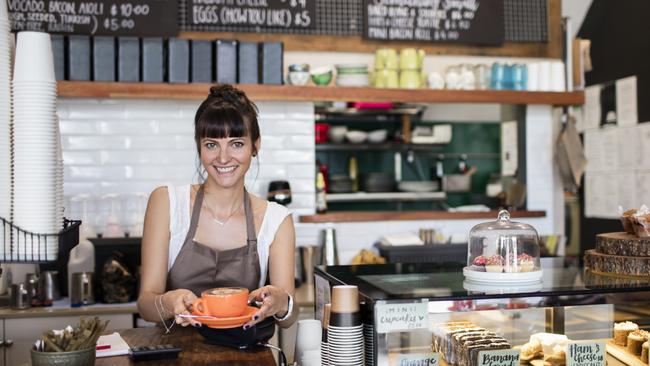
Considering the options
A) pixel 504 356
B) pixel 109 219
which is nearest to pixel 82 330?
pixel 504 356

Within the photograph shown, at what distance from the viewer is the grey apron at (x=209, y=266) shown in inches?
95.1

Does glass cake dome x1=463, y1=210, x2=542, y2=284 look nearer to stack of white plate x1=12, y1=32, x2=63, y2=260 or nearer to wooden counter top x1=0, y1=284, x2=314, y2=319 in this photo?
stack of white plate x1=12, y1=32, x2=63, y2=260

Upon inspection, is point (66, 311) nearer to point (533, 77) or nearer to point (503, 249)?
point (503, 249)

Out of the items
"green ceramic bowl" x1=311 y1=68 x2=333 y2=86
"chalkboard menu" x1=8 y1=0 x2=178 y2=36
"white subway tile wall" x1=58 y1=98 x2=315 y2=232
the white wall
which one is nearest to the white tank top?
"white subway tile wall" x1=58 y1=98 x2=315 y2=232

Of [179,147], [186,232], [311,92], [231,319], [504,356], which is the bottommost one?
[504,356]

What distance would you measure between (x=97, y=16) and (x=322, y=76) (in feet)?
4.83

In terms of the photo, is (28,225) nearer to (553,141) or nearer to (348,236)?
(348,236)

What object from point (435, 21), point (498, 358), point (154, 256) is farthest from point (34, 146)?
point (435, 21)

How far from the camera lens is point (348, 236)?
449cm

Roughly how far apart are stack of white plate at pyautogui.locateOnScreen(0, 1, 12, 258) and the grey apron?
946 mm

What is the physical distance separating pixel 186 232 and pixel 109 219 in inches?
69.8

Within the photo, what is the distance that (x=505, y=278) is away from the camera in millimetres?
1897

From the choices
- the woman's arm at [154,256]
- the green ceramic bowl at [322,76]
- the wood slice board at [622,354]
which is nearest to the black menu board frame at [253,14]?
the green ceramic bowl at [322,76]

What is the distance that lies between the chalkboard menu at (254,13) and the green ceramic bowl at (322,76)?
1.29 feet
